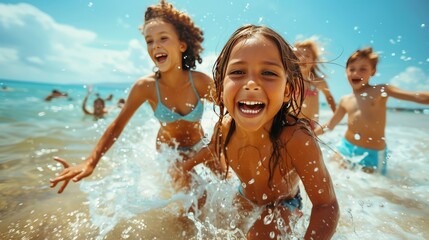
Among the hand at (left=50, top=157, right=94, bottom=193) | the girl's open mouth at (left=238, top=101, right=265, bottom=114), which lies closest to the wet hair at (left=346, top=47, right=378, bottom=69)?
the girl's open mouth at (left=238, top=101, right=265, bottom=114)

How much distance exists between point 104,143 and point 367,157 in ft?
12.8

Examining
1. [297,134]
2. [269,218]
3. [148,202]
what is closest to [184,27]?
[148,202]

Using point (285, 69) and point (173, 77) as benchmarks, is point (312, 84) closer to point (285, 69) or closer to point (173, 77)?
point (173, 77)

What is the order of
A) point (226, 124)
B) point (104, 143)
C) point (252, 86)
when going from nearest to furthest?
point (252, 86) < point (226, 124) < point (104, 143)

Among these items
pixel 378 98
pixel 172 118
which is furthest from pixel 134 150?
pixel 378 98

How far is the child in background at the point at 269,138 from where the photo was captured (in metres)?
1.94

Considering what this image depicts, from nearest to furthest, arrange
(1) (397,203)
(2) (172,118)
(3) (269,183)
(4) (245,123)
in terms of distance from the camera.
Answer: (4) (245,123), (3) (269,183), (1) (397,203), (2) (172,118)

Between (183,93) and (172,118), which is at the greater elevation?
(183,93)

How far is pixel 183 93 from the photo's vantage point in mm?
3598

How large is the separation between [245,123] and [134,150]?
333 cm

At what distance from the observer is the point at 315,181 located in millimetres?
1971

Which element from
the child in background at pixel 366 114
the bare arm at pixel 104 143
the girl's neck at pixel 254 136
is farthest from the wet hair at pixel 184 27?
the child in background at pixel 366 114

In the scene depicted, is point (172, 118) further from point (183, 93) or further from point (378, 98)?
point (378, 98)

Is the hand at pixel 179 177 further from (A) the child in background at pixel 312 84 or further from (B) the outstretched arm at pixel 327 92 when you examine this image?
(B) the outstretched arm at pixel 327 92
